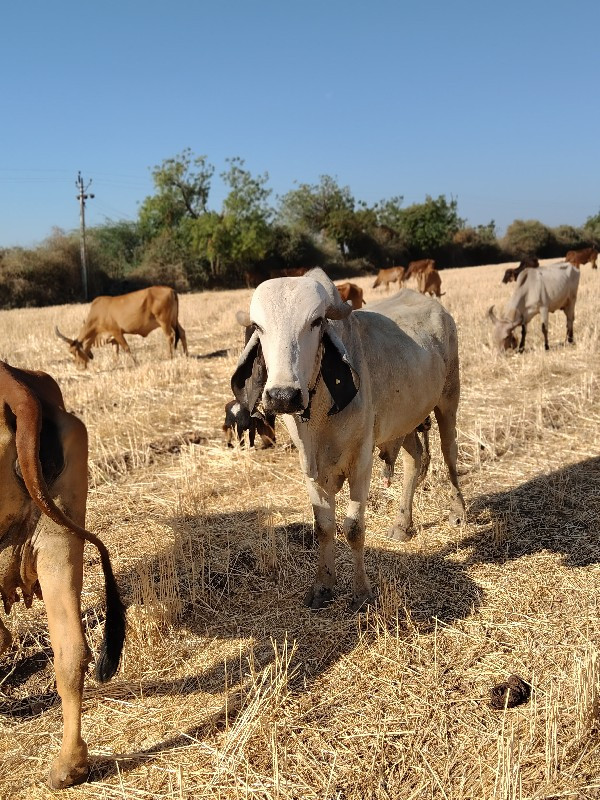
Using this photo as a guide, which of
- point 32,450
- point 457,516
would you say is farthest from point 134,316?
point 32,450

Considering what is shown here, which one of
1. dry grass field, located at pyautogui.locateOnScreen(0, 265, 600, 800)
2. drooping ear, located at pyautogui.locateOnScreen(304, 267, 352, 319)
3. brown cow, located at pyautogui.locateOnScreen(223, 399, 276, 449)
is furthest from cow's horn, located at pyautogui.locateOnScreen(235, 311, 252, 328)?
brown cow, located at pyautogui.locateOnScreen(223, 399, 276, 449)

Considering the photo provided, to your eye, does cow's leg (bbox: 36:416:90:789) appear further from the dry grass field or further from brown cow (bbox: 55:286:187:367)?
brown cow (bbox: 55:286:187:367)

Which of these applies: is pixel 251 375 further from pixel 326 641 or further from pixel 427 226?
pixel 427 226

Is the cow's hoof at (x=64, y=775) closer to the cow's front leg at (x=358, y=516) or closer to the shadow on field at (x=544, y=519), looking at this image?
the cow's front leg at (x=358, y=516)

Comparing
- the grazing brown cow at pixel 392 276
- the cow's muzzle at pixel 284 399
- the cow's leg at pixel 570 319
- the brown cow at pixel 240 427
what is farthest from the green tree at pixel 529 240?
the cow's muzzle at pixel 284 399

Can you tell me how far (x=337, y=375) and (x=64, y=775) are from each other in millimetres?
2276

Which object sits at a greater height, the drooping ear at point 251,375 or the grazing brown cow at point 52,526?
the drooping ear at point 251,375

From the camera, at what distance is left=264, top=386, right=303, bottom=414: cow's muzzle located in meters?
3.14

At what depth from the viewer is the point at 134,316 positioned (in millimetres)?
14586

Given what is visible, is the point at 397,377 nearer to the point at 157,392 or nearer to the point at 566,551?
the point at 566,551

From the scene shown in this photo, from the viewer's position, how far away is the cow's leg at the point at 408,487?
5.27 metres

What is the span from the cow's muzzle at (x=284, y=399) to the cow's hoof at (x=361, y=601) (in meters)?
1.66

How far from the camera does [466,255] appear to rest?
201 feet

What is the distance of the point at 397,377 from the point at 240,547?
70.8 inches
